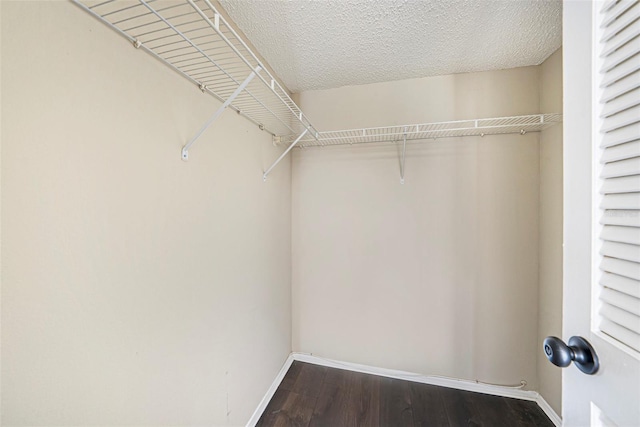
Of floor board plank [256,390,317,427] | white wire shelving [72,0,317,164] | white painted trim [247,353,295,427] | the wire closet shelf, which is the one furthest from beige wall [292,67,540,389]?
white wire shelving [72,0,317,164]

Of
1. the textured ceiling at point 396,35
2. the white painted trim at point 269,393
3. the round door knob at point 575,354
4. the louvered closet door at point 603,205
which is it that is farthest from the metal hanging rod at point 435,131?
the white painted trim at point 269,393

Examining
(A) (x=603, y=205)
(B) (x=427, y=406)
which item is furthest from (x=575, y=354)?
(B) (x=427, y=406)

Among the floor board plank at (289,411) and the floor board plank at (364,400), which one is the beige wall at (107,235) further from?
the floor board plank at (364,400)

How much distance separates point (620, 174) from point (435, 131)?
4.51 feet

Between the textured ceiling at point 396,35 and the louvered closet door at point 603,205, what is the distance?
2.79 feet

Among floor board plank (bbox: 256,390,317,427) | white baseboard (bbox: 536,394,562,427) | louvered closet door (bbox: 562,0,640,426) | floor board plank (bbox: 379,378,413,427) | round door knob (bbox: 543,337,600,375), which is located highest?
louvered closet door (bbox: 562,0,640,426)

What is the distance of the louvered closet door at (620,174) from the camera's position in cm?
44

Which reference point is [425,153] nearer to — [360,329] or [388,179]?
[388,179]

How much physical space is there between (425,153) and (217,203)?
1.57 meters

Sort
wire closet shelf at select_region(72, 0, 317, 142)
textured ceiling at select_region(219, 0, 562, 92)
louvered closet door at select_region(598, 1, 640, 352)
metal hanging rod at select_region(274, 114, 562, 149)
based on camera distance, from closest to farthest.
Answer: louvered closet door at select_region(598, 1, 640, 352), wire closet shelf at select_region(72, 0, 317, 142), textured ceiling at select_region(219, 0, 562, 92), metal hanging rod at select_region(274, 114, 562, 149)

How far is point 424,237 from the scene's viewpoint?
180cm

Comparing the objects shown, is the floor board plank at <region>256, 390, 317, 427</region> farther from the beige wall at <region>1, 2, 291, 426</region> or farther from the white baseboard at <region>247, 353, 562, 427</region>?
the beige wall at <region>1, 2, 291, 426</region>

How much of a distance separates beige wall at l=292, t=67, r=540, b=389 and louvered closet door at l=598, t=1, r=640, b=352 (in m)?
1.32

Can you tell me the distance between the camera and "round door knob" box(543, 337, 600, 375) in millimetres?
512
